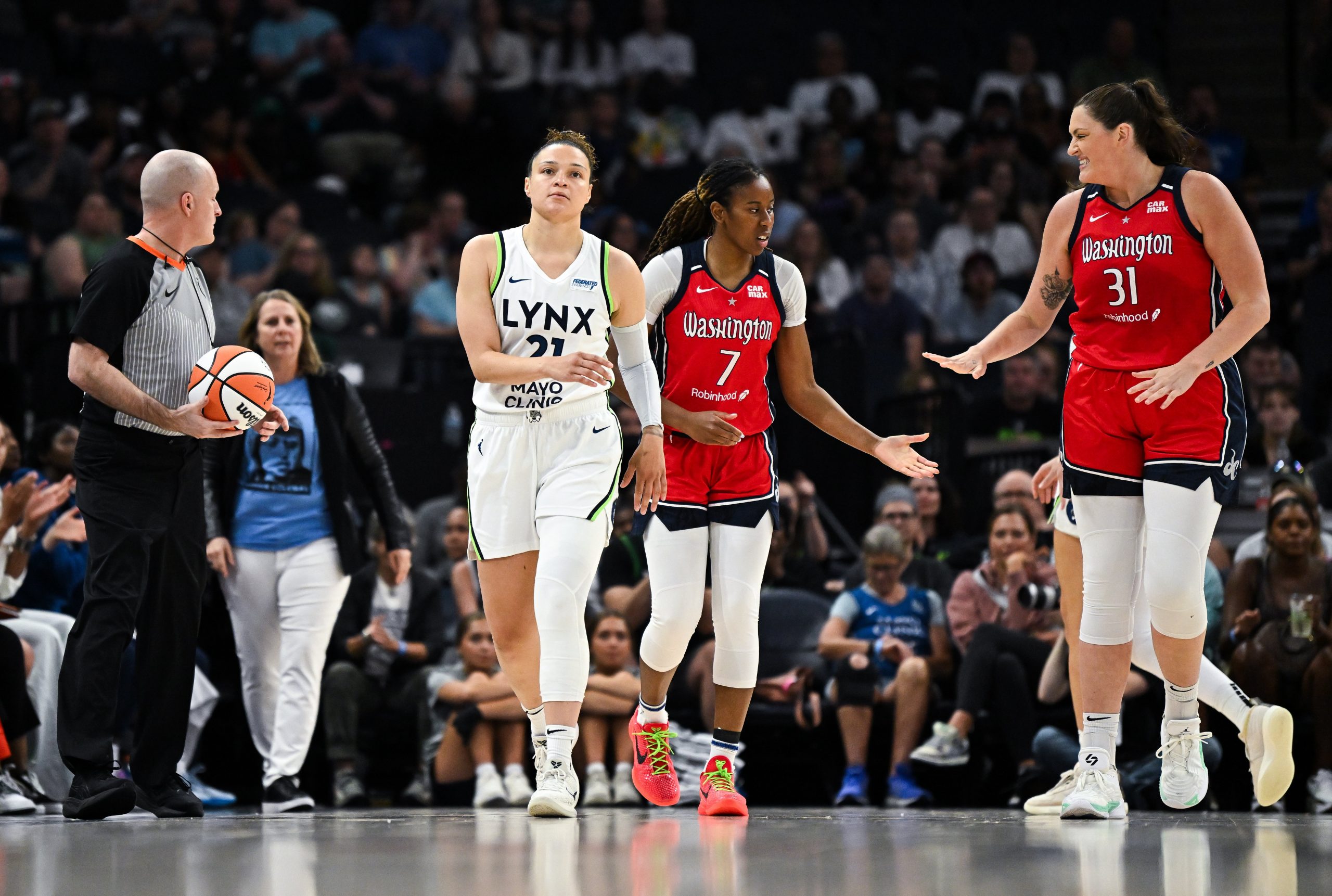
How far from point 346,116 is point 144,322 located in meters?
7.70

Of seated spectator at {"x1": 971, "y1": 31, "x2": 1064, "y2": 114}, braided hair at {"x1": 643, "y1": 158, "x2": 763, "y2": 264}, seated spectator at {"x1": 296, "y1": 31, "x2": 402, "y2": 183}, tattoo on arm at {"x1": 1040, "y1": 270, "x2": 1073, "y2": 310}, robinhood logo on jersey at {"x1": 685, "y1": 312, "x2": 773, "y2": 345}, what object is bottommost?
robinhood logo on jersey at {"x1": 685, "y1": 312, "x2": 773, "y2": 345}

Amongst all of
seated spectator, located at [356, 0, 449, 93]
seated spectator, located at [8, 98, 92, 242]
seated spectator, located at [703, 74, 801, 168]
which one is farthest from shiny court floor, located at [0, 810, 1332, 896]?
seated spectator, located at [356, 0, 449, 93]

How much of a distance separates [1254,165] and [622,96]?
5055mm

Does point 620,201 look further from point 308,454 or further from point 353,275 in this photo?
point 308,454

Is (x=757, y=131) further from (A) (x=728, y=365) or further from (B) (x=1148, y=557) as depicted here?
(B) (x=1148, y=557)

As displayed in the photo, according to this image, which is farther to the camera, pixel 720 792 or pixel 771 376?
pixel 771 376

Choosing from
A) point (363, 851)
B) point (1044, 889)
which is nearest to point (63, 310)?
point (363, 851)

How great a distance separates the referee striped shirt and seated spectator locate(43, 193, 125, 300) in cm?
412

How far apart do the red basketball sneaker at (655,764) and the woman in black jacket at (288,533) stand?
1.52m

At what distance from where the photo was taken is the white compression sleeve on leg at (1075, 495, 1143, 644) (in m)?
4.38

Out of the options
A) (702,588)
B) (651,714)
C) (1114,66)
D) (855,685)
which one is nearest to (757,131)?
(1114,66)

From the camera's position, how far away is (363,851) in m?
3.60

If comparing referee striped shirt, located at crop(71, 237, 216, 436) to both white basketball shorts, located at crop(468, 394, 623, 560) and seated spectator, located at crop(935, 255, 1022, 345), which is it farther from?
seated spectator, located at crop(935, 255, 1022, 345)

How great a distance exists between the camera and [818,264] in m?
11.1
